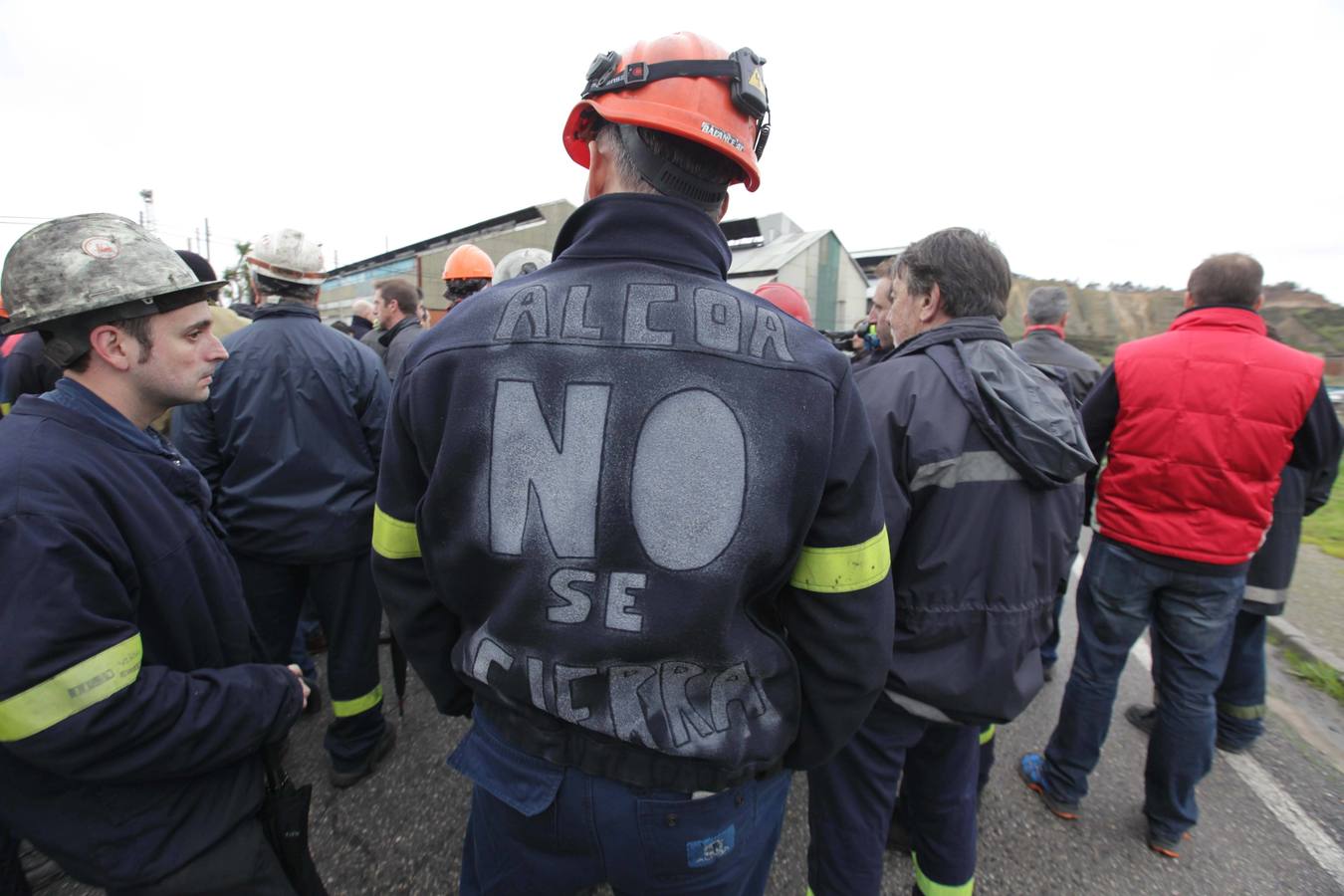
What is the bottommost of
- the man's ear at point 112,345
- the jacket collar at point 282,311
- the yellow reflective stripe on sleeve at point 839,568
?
the yellow reflective stripe on sleeve at point 839,568

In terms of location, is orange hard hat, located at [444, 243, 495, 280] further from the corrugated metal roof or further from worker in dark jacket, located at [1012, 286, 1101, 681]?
the corrugated metal roof

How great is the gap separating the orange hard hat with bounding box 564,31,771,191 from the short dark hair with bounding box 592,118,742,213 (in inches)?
1.0

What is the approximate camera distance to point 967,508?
5.67 feet

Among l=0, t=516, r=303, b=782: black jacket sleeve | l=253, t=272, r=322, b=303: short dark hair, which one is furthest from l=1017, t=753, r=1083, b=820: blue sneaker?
l=253, t=272, r=322, b=303: short dark hair

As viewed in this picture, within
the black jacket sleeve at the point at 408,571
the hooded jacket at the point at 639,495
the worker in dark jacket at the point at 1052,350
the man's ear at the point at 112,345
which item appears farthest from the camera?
the worker in dark jacket at the point at 1052,350

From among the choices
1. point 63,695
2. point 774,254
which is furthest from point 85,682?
point 774,254

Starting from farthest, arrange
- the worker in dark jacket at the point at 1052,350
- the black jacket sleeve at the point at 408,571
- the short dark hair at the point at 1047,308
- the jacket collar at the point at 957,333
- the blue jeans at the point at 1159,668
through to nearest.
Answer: the short dark hair at the point at 1047,308, the worker in dark jacket at the point at 1052,350, the blue jeans at the point at 1159,668, the jacket collar at the point at 957,333, the black jacket sleeve at the point at 408,571

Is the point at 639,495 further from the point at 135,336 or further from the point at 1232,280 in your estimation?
the point at 1232,280

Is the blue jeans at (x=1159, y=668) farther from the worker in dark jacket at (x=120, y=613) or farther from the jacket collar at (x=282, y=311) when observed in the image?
the jacket collar at (x=282, y=311)

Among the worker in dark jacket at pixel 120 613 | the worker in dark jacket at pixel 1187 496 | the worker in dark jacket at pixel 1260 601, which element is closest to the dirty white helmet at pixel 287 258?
the worker in dark jacket at pixel 120 613

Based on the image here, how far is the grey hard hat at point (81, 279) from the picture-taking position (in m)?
1.36

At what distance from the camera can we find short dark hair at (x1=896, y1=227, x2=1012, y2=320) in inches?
74.2

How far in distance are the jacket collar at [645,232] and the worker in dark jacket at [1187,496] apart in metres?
2.27

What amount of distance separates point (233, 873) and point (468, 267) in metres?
4.02
